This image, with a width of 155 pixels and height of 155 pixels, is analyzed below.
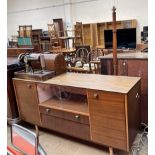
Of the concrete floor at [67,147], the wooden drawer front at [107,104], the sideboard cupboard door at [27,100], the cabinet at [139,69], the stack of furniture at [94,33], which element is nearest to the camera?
the wooden drawer front at [107,104]

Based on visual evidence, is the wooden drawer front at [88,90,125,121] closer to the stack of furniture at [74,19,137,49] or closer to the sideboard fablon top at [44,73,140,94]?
the sideboard fablon top at [44,73,140,94]

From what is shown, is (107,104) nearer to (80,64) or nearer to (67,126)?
(67,126)

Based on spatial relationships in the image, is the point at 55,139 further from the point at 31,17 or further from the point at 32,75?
the point at 31,17

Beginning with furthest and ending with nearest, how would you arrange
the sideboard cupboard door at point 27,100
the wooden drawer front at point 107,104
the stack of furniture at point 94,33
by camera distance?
the stack of furniture at point 94,33, the sideboard cupboard door at point 27,100, the wooden drawer front at point 107,104

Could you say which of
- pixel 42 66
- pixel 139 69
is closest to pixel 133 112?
pixel 139 69

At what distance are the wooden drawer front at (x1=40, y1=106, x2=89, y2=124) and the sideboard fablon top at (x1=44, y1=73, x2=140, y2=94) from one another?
1.01 ft

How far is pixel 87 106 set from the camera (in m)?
2.21

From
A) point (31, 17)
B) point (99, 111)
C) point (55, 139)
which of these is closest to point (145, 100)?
point (99, 111)

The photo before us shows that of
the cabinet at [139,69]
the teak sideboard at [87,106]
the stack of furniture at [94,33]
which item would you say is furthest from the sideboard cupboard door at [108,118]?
the stack of furniture at [94,33]

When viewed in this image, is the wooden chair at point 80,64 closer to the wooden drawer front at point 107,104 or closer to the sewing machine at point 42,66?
the sewing machine at point 42,66

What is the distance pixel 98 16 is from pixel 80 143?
6.70 metres

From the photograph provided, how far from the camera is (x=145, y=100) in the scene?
2.38 m

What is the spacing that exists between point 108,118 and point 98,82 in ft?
1.28

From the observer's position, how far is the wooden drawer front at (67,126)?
2.09m
